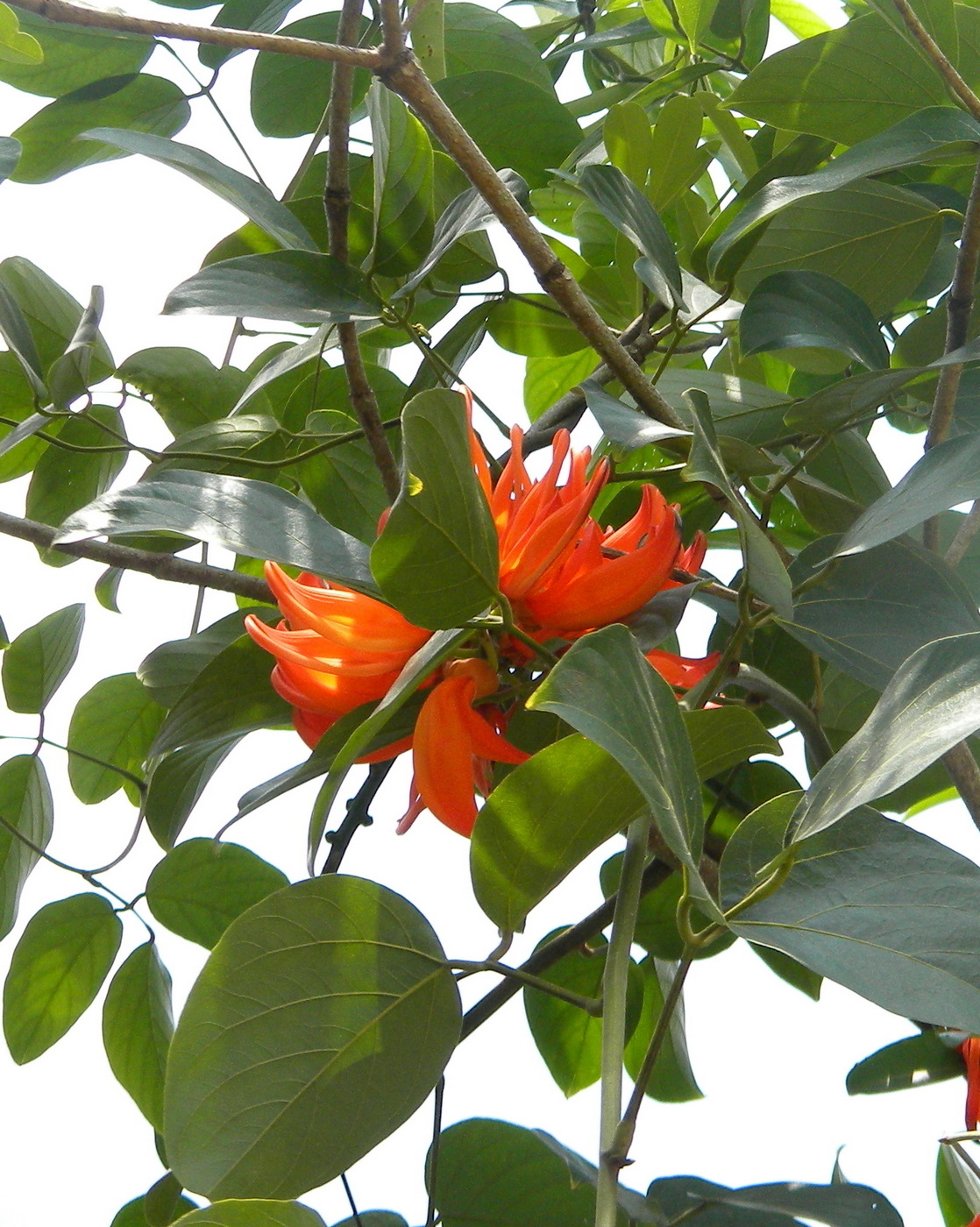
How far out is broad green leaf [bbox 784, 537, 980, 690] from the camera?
9.9 inches

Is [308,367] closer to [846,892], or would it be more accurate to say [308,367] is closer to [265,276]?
[265,276]

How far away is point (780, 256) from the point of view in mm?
347

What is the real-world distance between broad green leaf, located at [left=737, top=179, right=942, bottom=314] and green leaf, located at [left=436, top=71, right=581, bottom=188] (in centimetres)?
9

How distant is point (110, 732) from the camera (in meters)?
0.47

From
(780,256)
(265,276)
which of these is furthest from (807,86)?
(265,276)

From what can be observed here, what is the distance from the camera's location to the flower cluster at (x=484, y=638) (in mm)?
232

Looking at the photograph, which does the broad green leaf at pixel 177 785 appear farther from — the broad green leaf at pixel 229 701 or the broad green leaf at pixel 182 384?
the broad green leaf at pixel 182 384

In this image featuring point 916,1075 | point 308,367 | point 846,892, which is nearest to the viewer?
point 846,892

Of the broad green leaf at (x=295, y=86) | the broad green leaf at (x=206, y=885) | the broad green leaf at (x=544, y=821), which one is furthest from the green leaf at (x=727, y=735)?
the broad green leaf at (x=295, y=86)

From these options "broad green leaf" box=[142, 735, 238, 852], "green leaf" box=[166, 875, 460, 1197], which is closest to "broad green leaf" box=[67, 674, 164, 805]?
"broad green leaf" box=[142, 735, 238, 852]

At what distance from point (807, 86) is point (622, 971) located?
25 centimetres

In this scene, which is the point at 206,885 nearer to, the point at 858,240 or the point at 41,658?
the point at 41,658

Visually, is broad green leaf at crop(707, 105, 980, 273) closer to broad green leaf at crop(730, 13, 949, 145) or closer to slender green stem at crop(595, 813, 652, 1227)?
broad green leaf at crop(730, 13, 949, 145)

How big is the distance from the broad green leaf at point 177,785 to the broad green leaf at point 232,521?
102mm
